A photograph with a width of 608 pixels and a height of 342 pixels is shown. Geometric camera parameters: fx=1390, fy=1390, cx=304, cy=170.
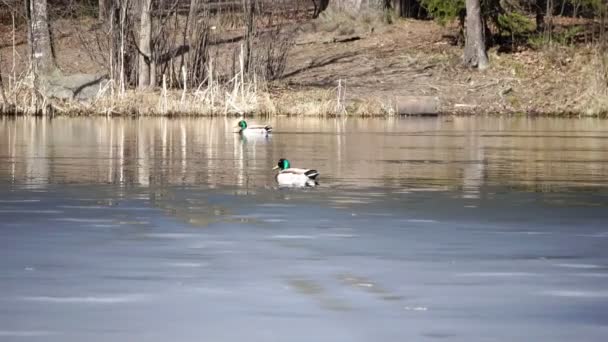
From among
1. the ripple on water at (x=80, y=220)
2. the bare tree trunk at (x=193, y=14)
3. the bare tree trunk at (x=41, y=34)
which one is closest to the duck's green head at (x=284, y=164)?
the ripple on water at (x=80, y=220)

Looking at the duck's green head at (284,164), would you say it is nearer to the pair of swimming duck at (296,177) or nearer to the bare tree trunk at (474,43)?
the pair of swimming duck at (296,177)

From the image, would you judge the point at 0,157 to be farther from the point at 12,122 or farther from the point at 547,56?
the point at 547,56

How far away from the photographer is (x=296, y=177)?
17.1 m

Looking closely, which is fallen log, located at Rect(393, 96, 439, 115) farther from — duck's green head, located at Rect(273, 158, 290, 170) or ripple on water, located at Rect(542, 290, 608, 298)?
ripple on water, located at Rect(542, 290, 608, 298)

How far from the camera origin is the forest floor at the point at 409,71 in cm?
3812

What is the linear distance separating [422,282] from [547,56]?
3295 centimetres

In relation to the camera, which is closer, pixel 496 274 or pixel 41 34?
pixel 496 274

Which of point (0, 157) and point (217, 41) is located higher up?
point (217, 41)

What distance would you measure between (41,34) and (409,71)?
10.9 m

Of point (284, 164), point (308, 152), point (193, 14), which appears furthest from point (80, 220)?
point (193, 14)

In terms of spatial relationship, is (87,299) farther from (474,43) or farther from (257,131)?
(474,43)

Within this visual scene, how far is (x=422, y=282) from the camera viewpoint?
9984 millimetres

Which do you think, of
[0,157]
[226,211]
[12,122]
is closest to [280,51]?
[12,122]

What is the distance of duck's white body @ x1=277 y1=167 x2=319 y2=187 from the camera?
1708 centimetres
